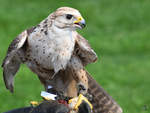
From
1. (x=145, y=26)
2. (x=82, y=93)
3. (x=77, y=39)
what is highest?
(x=145, y=26)

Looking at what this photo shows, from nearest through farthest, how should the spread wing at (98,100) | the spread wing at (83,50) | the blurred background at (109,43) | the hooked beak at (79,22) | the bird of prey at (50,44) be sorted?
the hooked beak at (79,22) < the bird of prey at (50,44) < the spread wing at (83,50) < the spread wing at (98,100) < the blurred background at (109,43)

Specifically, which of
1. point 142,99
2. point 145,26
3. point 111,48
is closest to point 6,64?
point 142,99

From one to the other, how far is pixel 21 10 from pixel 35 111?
8199 millimetres

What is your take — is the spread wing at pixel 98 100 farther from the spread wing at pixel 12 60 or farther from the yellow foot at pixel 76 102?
the spread wing at pixel 12 60

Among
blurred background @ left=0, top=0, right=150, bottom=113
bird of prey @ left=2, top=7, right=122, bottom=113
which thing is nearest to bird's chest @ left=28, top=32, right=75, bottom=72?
bird of prey @ left=2, top=7, right=122, bottom=113

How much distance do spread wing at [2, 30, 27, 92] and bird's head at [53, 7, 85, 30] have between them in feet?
1.69

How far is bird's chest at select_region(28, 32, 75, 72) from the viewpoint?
17.7 ft

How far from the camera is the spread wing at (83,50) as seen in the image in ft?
18.6

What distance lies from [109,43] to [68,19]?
606cm

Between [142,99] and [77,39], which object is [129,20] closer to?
[142,99]

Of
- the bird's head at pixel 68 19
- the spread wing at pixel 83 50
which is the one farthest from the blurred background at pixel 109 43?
the bird's head at pixel 68 19

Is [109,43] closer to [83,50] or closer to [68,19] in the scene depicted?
[83,50]

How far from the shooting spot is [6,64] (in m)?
5.64

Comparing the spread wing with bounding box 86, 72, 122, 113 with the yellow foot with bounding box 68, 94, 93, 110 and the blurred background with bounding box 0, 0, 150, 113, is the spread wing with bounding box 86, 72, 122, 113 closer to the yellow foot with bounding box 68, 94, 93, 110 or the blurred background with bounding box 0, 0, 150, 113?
the yellow foot with bounding box 68, 94, 93, 110
